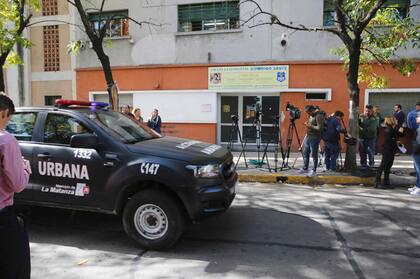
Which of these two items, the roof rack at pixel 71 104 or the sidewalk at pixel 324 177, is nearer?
the roof rack at pixel 71 104

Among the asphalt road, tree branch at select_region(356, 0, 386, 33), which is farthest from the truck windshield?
tree branch at select_region(356, 0, 386, 33)

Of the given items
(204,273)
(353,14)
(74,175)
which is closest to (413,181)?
(353,14)

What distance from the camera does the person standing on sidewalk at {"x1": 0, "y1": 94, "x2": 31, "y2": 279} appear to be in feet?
7.66

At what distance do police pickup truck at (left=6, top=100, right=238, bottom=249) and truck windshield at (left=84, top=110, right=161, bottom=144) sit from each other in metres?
0.02

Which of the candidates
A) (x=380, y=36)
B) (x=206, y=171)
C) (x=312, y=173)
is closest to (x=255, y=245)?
(x=206, y=171)

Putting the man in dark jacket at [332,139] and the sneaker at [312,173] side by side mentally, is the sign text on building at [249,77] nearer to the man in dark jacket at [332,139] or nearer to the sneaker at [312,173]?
the man in dark jacket at [332,139]

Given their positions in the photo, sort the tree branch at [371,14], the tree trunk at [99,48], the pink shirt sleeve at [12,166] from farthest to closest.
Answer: the tree trunk at [99,48] → the tree branch at [371,14] → the pink shirt sleeve at [12,166]

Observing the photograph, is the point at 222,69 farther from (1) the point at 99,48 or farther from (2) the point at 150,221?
(2) the point at 150,221

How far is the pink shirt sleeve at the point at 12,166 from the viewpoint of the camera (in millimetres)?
2320

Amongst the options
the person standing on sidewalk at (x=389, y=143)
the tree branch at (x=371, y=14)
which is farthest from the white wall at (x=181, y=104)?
the person standing on sidewalk at (x=389, y=143)

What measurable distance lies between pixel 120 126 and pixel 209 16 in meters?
10.5

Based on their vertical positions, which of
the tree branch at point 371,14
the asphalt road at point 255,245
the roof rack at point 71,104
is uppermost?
the tree branch at point 371,14

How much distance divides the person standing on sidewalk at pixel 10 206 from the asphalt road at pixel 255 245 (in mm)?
1590

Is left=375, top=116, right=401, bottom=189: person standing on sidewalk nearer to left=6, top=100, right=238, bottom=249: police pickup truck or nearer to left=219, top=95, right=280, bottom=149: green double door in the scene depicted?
left=6, top=100, right=238, bottom=249: police pickup truck
